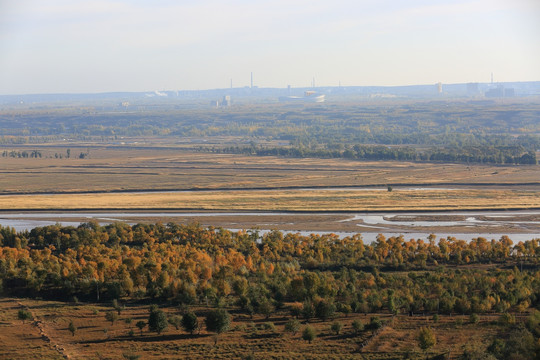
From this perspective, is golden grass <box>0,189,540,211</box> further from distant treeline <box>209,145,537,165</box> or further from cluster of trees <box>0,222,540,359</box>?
distant treeline <box>209,145,537,165</box>

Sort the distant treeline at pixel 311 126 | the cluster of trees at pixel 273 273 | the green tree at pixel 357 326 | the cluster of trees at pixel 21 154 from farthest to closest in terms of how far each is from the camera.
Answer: the distant treeline at pixel 311 126 → the cluster of trees at pixel 21 154 → the cluster of trees at pixel 273 273 → the green tree at pixel 357 326

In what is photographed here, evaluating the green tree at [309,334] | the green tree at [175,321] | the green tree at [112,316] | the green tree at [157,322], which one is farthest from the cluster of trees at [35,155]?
the green tree at [309,334]

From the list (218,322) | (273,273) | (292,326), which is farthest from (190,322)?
(273,273)

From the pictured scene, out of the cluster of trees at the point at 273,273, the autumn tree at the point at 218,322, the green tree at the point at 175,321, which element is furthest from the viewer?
the cluster of trees at the point at 273,273

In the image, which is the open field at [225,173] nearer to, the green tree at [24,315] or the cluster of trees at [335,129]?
the cluster of trees at [335,129]

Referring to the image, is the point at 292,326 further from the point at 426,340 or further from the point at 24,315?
the point at 24,315

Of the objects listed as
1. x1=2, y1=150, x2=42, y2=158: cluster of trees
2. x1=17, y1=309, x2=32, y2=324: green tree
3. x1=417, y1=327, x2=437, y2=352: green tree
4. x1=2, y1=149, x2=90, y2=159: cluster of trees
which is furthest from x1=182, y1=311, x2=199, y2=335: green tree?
x1=2, y1=150, x2=42, y2=158: cluster of trees

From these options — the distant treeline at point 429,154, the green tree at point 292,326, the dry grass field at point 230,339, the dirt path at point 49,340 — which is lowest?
the dry grass field at point 230,339
